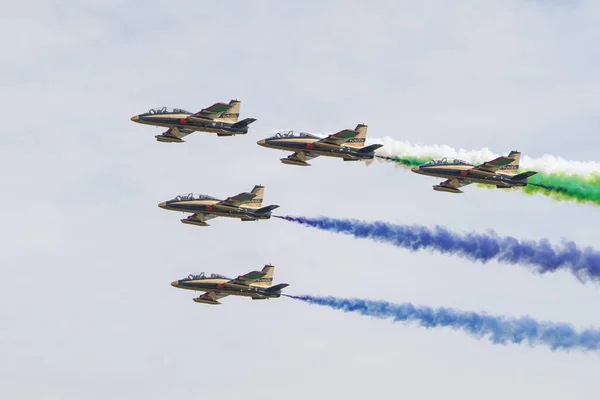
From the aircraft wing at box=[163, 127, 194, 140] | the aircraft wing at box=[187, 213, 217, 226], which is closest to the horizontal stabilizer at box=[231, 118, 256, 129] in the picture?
the aircraft wing at box=[163, 127, 194, 140]

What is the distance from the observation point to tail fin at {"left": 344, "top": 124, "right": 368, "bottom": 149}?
146000 mm

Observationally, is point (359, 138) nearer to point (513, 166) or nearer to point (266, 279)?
point (513, 166)

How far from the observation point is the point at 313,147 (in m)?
147

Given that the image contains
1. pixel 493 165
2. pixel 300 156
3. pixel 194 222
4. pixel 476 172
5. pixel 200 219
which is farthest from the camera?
pixel 194 222

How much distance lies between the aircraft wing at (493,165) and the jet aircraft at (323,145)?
456 inches

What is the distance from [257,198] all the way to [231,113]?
10.1 m

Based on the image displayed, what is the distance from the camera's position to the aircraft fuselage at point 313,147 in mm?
145500

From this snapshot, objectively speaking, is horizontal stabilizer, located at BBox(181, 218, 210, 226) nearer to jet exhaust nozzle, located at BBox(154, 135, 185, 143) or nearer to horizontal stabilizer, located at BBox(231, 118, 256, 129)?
jet exhaust nozzle, located at BBox(154, 135, 185, 143)

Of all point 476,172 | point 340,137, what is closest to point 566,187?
point 476,172

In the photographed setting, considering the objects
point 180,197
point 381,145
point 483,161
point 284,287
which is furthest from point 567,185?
point 180,197

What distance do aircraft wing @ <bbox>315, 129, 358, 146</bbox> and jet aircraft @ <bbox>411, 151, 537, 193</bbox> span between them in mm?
8851

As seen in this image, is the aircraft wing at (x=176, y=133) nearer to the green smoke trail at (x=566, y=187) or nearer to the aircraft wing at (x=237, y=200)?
the aircraft wing at (x=237, y=200)

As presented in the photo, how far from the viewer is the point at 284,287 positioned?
146750 mm

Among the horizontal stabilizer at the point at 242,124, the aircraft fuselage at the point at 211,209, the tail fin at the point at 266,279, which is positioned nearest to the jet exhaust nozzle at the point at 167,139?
the aircraft fuselage at the point at 211,209
